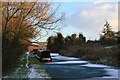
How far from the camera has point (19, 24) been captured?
737 inches

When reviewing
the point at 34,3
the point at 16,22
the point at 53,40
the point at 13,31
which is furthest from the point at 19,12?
the point at 53,40

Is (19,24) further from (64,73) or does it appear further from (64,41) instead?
(64,41)

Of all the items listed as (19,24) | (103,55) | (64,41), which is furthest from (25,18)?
(64,41)

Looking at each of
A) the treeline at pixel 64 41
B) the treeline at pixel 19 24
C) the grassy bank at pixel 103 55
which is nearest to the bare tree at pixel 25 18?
the treeline at pixel 19 24

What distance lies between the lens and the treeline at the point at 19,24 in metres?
15.2

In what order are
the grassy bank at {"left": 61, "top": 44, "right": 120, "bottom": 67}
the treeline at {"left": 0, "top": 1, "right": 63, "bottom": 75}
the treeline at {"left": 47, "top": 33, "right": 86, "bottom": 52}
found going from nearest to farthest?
the treeline at {"left": 0, "top": 1, "right": 63, "bottom": 75} → the grassy bank at {"left": 61, "top": 44, "right": 120, "bottom": 67} → the treeline at {"left": 47, "top": 33, "right": 86, "bottom": 52}


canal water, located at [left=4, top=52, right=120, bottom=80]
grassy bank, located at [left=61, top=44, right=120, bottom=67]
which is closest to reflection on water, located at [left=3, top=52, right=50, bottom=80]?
canal water, located at [left=4, top=52, right=120, bottom=80]

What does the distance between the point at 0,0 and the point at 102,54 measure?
21.5 m

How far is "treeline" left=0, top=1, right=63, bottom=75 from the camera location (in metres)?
15.2

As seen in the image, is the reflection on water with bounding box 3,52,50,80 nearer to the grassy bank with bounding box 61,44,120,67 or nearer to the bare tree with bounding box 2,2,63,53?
the bare tree with bounding box 2,2,63,53

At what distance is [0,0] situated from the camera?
18094 millimetres

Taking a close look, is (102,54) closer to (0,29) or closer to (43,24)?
(43,24)

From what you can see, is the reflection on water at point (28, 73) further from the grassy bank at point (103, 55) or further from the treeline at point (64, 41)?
the treeline at point (64, 41)

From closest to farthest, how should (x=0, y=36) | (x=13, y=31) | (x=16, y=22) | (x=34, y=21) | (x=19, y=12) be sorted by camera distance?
1. (x=0, y=36)
2. (x=13, y=31)
3. (x=16, y=22)
4. (x=19, y=12)
5. (x=34, y=21)
